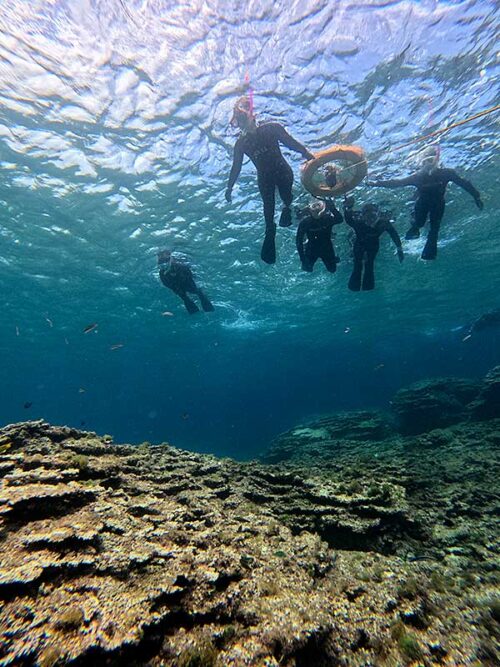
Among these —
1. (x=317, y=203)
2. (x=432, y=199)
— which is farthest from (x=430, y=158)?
(x=317, y=203)

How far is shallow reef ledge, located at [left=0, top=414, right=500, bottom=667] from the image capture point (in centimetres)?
202

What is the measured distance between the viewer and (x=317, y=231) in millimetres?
9461

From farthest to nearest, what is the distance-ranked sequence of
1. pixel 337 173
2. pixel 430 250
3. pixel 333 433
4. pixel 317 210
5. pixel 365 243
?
pixel 333 433, pixel 365 243, pixel 430 250, pixel 317 210, pixel 337 173

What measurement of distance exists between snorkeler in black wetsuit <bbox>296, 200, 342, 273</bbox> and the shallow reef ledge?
6779mm

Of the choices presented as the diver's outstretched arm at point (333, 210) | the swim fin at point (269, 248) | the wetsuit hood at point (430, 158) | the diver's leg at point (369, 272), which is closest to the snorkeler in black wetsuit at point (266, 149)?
the swim fin at point (269, 248)

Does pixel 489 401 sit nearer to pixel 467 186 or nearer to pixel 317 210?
pixel 467 186

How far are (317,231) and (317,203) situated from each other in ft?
2.81

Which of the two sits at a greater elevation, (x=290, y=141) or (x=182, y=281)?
(x=290, y=141)

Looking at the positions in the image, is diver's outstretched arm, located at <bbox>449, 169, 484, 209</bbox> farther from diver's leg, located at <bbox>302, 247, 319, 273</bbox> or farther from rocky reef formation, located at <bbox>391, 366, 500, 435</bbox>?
rocky reef formation, located at <bbox>391, 366, 500, 435</bbox>

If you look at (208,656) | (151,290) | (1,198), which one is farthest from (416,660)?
(151,290)

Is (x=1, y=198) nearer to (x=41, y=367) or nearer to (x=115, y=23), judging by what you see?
(x=115, y=23)

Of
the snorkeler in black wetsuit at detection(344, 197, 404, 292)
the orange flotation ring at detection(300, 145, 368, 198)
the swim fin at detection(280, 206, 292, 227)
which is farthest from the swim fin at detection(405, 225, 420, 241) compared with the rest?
the swim fin at detection(280, 206, 292, 227)

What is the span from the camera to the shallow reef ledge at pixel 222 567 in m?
2.02

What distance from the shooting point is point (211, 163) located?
12.0m
